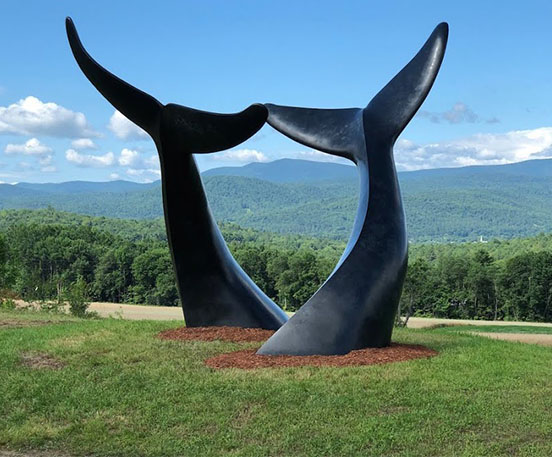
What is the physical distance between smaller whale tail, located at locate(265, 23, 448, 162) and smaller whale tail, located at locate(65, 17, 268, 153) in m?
2.29

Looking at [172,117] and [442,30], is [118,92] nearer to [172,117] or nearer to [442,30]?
[172,117]

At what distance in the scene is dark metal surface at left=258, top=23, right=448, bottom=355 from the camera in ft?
35.4

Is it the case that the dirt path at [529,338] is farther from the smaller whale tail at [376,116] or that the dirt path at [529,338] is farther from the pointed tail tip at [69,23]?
the pointed tail tip at [69,23]

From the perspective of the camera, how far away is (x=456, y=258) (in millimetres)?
56406

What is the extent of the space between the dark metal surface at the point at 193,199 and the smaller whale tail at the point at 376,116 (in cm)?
215

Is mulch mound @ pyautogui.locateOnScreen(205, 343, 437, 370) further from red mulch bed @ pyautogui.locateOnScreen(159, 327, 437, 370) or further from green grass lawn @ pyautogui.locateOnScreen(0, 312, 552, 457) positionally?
green grass lawn @ pyautogui.locateOnScreen(0, 312, 552, 457)

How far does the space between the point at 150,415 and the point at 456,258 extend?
51323 millimetres

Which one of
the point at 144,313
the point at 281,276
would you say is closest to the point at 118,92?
the point at 144,313

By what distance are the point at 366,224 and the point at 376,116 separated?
2133 mm

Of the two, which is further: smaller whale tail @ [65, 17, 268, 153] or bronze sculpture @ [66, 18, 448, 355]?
bronze sculpture @ [66, 18, 448, 355]

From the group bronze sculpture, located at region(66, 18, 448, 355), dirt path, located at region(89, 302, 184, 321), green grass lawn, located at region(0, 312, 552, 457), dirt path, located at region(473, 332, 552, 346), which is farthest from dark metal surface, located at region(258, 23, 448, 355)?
dirt path, located at region(89, 302, 184, 321)

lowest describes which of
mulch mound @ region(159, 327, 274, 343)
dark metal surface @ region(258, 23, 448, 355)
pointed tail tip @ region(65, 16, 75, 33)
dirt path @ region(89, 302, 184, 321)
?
dirt path @ region(89, 302, 184, 321)

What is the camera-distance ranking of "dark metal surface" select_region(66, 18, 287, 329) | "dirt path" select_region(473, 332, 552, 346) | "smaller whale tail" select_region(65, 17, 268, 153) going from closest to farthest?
"smaller whale tail" select_region(65, 17, 268, 153) < "dark metal surface" select_region(66, 18, 287, 329) < "dirt path" select_region(473, 332, 552, 346)

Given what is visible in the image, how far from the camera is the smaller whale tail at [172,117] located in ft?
33.5
